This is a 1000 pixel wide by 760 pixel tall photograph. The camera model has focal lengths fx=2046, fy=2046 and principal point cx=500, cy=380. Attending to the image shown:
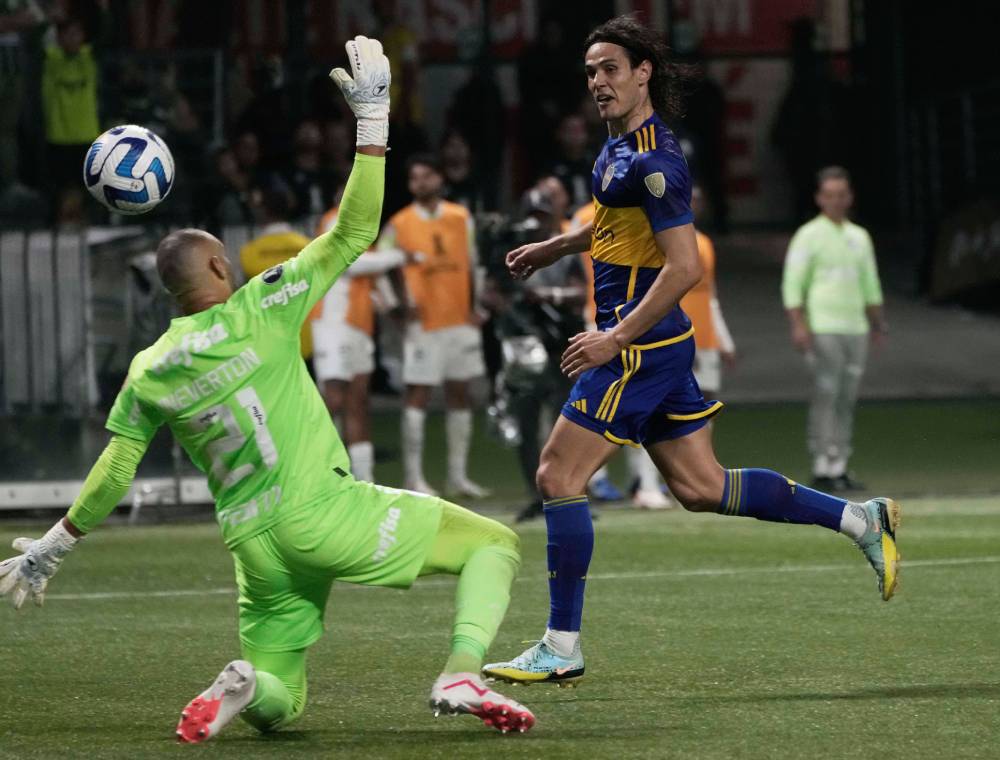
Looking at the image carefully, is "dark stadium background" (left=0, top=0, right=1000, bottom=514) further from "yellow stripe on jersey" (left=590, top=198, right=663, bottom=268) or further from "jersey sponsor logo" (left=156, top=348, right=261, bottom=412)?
"jersey sponsor logo" (left=156, top=348, right=261, bottom=412)

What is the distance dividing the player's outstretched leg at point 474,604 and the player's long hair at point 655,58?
177 cm

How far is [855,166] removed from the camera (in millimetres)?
27000

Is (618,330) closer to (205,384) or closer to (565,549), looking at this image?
(565,549)

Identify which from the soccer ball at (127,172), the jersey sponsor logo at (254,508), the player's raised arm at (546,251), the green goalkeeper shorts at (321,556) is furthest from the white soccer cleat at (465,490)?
the jersey sponsor logo at (254,508)

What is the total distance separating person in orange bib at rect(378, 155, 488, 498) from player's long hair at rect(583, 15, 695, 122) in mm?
6346

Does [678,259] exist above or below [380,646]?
above

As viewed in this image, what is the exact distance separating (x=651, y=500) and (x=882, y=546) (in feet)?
17.9

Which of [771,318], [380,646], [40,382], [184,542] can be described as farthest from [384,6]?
[380,646]

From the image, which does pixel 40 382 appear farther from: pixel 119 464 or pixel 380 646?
pixel 119 464

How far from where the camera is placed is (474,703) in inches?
220

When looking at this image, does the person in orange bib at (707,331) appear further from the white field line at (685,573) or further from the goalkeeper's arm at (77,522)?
the goalkeeper's arm at (77,522)

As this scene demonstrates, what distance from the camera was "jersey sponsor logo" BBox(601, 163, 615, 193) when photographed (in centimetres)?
682

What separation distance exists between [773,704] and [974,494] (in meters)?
6.81

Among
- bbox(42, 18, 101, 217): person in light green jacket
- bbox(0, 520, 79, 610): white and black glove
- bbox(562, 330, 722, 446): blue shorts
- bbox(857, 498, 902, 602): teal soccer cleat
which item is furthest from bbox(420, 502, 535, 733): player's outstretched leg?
bbox(42, 18, 101, 217): person in light green jacket
